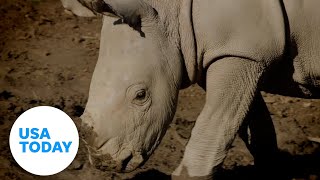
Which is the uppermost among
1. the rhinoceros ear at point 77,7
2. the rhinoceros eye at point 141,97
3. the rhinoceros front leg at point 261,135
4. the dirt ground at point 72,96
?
the rhinoceros ear at point 77,7

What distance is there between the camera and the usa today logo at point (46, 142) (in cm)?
376

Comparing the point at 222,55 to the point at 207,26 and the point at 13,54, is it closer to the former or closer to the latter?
the point at 207,26

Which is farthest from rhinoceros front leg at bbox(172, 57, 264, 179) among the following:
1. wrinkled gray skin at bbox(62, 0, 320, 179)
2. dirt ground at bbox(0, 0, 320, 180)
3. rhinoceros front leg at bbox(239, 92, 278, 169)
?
dirt ground at bbox(0, 0, 320, 180)

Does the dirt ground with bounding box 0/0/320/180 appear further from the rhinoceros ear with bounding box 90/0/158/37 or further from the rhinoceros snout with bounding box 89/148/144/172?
the rhinoceros ear with bounding box 90/0/158/37

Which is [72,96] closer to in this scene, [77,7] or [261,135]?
[261,135]

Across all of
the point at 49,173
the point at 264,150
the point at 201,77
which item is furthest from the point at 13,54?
the point at 201,77

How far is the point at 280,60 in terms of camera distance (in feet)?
9.67

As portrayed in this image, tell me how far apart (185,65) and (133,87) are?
0.85 feet

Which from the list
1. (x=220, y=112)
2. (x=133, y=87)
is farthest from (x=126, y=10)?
(x=220, y=112)

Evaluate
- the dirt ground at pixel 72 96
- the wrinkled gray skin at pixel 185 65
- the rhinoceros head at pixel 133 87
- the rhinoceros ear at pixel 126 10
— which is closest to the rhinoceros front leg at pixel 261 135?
the dirt ground at pixel 72 96

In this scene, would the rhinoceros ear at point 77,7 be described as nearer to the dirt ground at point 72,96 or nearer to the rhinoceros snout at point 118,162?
the rhinoceros snout at point 118,162

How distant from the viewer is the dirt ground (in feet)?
13.5

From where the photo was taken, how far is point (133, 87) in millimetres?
2842

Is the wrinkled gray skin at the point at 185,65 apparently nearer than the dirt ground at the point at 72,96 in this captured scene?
Yes
